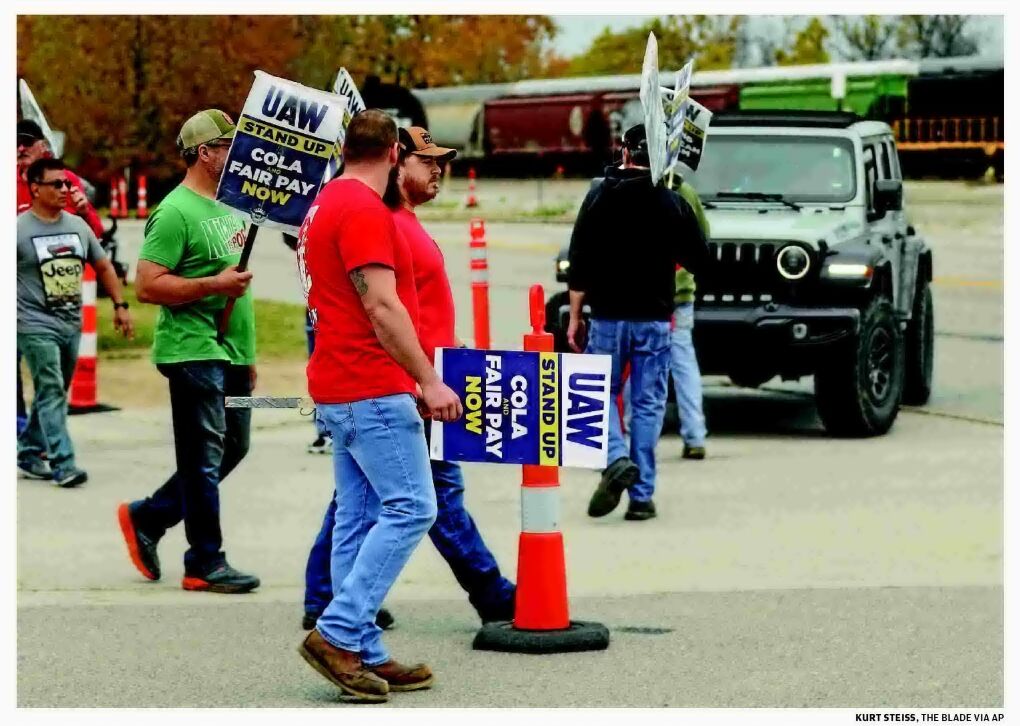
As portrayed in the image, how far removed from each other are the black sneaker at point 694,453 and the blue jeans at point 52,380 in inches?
146

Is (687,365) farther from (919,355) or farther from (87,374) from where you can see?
(87,374)

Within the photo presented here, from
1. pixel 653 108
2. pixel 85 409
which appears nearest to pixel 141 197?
pixel 85 409

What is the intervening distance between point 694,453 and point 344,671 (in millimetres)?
6053

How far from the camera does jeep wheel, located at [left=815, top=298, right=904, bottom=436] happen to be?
12656mm

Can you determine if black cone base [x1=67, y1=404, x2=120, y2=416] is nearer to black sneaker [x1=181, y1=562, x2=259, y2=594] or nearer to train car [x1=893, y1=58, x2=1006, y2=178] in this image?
black sneaker [x1=181, y1=562, x2=259, y2=594]

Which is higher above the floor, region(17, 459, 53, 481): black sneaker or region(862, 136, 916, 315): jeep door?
region(862, 136, 916, 315): jeep door

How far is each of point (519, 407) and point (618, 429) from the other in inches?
133

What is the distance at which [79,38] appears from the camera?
4159 cm

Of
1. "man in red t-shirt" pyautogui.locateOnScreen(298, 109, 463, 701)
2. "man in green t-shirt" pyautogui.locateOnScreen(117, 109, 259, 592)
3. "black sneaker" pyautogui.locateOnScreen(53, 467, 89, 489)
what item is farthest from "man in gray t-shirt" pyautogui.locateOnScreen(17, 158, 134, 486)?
"man in red t-shirt" pyautogui.locateOnScreen(298, 109, 463, 701)

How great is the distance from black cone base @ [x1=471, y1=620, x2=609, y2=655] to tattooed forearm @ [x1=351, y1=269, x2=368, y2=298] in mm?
1598

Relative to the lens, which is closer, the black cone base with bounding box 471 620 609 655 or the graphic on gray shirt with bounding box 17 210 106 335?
the black cone base with bounding box 471 620 609 655

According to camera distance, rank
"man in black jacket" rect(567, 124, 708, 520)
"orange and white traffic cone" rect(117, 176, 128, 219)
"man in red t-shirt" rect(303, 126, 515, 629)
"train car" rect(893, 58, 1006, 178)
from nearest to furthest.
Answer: "man in red t-shirt" rect(303, 126, 515, 629)
"man in black jacket" rect(567, 124, 708, 520)
"train car" rect(893, 58, 1006, 178)
"orange and white traffic cone" rect(117, 176, 128, 219)

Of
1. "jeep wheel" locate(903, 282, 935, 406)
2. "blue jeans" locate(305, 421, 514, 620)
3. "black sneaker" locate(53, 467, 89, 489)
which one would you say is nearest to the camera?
"blue jeans" locate(305, 421, 514, 620)

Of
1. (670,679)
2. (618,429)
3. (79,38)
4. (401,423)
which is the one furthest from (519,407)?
(79,38)
